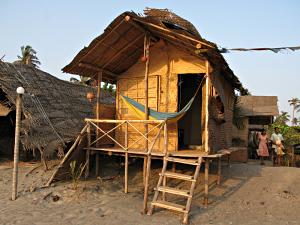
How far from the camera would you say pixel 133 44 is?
723 cm

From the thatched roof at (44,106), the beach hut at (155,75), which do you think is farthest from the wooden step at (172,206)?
the thatched roof at (44,106)

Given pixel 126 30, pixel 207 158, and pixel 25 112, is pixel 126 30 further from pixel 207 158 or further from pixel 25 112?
pixel 25 112

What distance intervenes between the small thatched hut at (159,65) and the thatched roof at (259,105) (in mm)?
5624

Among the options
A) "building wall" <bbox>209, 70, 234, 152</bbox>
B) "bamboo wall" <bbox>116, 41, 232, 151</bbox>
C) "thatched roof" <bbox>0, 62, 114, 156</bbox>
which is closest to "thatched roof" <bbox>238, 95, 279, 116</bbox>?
"building wall" <bbox>209, 70, 234, 152</bbox>

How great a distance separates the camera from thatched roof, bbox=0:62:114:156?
26.4ft

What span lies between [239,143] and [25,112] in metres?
9.62

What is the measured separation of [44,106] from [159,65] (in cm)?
446

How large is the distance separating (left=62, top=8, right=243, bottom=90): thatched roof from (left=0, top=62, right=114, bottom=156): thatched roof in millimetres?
2076

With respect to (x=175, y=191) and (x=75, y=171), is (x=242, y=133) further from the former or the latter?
(x=175, y=191)

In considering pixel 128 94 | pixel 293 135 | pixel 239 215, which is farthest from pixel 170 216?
pixel 293 135

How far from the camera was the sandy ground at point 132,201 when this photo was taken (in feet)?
16.8

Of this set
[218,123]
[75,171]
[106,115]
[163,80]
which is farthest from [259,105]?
[75,171]

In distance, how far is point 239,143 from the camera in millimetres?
13211

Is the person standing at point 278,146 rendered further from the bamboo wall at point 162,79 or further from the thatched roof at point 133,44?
the bamboo wall at point 162,79
